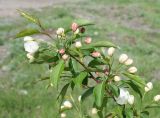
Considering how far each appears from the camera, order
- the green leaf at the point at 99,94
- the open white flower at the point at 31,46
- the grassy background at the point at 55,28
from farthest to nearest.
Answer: the grassy background at the point at 55,28 < the green leaf at the point at 99,94 < the open white flower at the point at 31,46

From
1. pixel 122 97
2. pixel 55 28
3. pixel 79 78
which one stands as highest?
pixel 79 78

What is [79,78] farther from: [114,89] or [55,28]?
[55,28]

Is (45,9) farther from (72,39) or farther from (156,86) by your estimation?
(72,39)

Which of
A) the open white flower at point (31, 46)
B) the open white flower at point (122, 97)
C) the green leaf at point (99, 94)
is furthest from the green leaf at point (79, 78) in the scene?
the open white flower at point (31, 46)

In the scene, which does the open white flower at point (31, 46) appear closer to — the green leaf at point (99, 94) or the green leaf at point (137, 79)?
the green leaf at point (99, 94)

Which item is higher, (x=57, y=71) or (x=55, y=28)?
(x=57, y=71)

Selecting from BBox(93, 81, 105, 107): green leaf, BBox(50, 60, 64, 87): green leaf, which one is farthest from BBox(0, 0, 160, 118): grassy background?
BBox(93, 81, 105, 107): green leaf

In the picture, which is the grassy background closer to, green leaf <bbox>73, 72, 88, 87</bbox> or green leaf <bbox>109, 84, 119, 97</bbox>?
green leaf <bbox>73, 72, 88, 87</bbox>

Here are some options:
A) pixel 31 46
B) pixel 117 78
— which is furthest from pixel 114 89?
pixel 31 46
